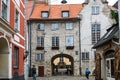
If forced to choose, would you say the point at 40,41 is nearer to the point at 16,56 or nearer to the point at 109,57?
the point at 109,57

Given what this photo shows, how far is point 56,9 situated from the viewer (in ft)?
154

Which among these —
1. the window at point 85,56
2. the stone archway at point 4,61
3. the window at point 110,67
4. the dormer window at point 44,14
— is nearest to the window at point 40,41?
the dormer window at point 44,14

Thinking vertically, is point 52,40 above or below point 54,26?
below

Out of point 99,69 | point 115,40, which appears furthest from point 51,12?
point 115,40

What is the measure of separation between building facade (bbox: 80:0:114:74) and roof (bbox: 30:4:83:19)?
5.71ft

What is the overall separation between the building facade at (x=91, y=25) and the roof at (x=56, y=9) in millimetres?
1741

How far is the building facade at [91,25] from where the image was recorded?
141 ft

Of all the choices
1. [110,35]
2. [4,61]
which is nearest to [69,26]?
[110,35]

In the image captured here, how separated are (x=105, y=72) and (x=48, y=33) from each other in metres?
22.3

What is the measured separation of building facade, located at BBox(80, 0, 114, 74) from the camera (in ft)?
141

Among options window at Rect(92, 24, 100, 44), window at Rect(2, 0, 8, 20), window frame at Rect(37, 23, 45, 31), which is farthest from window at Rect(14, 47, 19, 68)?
window at Rect(92, 24, 100, 44)

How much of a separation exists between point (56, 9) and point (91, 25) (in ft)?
22.6

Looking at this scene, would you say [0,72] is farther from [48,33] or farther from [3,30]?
[48,33]

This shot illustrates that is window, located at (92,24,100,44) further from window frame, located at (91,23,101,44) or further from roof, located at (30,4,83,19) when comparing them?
roof, located at (30,4,83,19)
